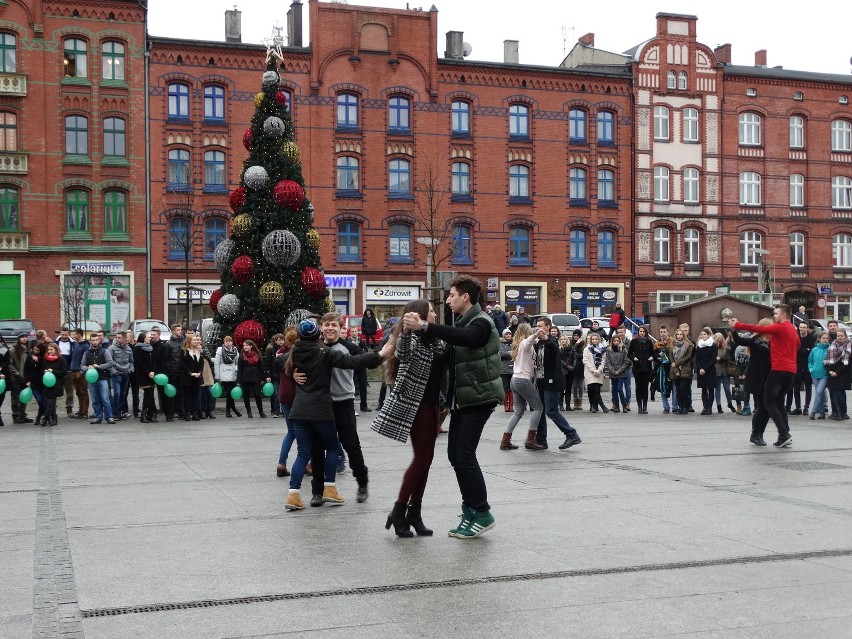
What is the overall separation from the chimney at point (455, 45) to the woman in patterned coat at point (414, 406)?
44609 mm

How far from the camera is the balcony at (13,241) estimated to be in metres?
43.2

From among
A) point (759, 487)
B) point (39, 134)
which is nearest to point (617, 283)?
point (39, 134)

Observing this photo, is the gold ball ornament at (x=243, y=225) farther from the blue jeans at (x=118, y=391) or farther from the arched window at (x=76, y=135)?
the arched window at (x=76, y=135)

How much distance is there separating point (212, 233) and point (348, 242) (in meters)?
5.87

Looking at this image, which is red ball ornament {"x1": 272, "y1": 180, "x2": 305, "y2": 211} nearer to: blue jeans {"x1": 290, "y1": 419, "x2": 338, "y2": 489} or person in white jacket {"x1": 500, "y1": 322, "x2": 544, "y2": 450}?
person in white jacket {"x1": 500, "y1": 322, "x2": 544, "y2": 450}

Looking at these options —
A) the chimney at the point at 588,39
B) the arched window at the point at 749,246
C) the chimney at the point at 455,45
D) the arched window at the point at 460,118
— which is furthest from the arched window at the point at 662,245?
the chimney at the point at 455,45

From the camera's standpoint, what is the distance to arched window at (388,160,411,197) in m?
48.8

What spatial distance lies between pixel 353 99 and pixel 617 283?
49.4ft

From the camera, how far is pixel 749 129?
54.2 metres

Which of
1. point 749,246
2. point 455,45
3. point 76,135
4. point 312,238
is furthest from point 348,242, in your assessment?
point 312,238

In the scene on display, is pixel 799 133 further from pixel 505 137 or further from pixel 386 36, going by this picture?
pixel 386 36

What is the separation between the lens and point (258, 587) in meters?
6.64

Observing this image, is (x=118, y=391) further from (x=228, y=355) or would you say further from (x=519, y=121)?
(x=519, y=121)

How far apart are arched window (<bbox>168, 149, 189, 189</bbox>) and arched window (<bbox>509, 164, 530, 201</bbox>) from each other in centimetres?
1457
